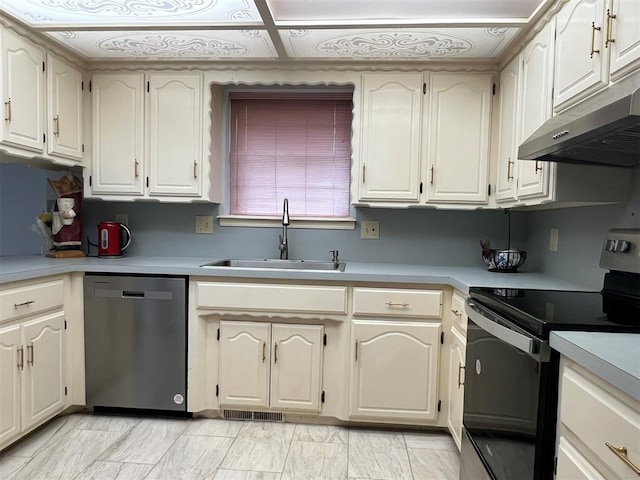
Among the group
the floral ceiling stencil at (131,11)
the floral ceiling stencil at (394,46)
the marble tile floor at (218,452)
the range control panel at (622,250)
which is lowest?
the marble tile floor at (218,452)

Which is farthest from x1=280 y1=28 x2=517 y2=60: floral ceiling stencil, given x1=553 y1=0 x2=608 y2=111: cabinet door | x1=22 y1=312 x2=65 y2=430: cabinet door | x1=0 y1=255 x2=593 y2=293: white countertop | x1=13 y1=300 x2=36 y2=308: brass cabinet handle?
x1=22 y1=312 x2=65 y2=430: cabinet door

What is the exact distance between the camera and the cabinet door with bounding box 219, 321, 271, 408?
2135mm

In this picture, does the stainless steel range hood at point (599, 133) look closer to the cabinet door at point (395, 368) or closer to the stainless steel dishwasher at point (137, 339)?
the cabinet door at point (395, 368)

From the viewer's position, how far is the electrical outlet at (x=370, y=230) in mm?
2605

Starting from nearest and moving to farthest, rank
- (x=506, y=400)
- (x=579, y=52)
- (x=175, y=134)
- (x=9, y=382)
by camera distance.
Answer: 1. (x=506, y=400)
2. (x=579, y=52)
3. (x=9, y=382)
4. (x=175, y=134)

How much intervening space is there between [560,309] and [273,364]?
4.69 feet

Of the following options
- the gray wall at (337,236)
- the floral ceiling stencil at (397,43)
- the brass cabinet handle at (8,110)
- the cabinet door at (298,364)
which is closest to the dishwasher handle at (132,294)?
the gray wall at (337,236)

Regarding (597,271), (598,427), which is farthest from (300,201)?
(598,427)

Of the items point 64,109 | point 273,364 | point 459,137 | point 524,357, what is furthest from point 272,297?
point 64,109

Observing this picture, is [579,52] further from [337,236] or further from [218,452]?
[218,452]

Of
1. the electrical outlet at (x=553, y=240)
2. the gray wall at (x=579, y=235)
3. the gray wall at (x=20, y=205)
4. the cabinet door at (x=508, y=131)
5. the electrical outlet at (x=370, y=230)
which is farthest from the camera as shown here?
the electrical outlet at (x=370, y=230)

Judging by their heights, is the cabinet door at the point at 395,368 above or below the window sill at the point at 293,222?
below

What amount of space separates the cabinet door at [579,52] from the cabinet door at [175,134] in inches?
74.2

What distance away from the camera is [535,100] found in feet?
5.82
